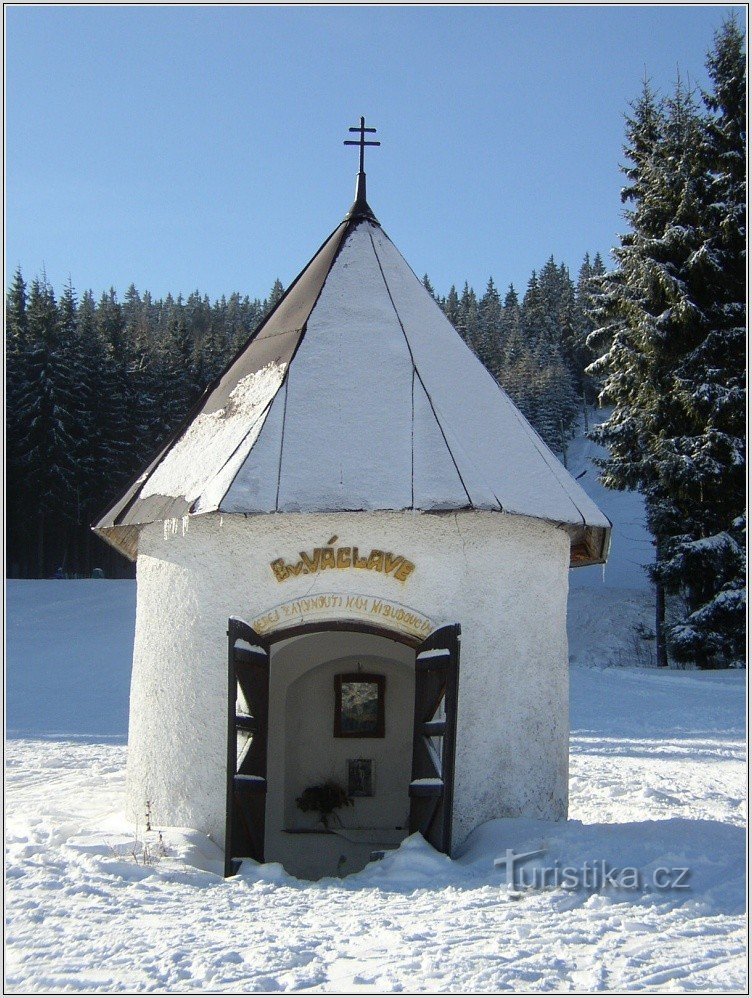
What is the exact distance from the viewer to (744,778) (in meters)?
12.0

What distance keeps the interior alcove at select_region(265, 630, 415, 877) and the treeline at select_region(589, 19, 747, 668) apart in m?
13.8

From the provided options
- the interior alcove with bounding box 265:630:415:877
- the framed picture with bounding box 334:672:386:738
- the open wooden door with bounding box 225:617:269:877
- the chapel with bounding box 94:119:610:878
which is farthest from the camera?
the framed picture with bounding box 334:672:386:738

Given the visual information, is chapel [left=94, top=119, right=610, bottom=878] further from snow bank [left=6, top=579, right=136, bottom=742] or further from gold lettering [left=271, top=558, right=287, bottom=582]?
snow bank [left=6, top=579, right=136, bottom=742]

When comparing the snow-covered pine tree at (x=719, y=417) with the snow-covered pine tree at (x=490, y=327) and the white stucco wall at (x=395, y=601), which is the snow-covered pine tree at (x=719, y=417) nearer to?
the white stucco wall at (x=395, y=601)

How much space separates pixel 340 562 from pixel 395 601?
0.54 metres

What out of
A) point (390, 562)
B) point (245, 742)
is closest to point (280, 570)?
point (390, 562)

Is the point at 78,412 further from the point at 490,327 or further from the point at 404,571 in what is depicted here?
the point at 490,327

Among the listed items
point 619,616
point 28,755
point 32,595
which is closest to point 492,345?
point 619,616

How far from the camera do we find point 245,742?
7395 millimetres

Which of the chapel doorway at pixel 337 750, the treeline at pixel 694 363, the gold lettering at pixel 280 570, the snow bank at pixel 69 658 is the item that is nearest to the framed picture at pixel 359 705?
the chapel doorway at pixel 337 750

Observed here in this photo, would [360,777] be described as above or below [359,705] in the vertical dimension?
below

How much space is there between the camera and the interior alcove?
34.8 feet

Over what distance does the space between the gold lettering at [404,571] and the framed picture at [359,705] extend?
3449 millimetres

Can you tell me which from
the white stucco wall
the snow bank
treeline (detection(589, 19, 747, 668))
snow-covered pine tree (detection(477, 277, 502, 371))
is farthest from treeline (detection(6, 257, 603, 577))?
the white stucco wall
